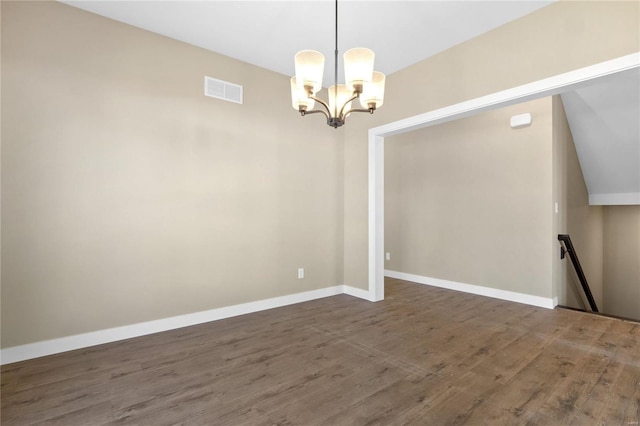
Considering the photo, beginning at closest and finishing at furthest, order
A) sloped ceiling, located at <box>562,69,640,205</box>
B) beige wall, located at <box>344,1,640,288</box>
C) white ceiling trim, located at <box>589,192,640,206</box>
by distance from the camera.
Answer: beige wall, located at <box>344,1,640,288</box>, sloped ceiling, located at <box>562,69,640,205</box>, white ceiling trim, located at <box>589,192,640,206</box>

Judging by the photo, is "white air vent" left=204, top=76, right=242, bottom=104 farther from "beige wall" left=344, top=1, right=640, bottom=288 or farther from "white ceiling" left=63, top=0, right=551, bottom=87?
"beige wall" left=344, top=1, right=640, bottom=288

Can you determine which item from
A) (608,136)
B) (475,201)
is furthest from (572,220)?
(475,201)

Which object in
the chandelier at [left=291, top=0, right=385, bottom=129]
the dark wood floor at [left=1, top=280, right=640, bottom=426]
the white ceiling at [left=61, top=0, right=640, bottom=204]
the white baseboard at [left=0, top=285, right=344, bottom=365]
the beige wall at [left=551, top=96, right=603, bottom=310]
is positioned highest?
the white ceiling at [left=61, top=0, right=640, bottom=204]

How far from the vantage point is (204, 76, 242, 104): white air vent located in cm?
337

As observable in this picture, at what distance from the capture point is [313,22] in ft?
9.34

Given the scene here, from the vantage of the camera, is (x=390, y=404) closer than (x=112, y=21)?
Yes

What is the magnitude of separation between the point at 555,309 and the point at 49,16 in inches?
237

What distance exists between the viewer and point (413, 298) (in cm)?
425

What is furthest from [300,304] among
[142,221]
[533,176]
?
[533,176]

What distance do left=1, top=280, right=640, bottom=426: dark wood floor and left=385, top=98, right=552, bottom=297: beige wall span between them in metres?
1.06

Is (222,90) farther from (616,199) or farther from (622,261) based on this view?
(622,261)

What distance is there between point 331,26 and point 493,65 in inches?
64.0

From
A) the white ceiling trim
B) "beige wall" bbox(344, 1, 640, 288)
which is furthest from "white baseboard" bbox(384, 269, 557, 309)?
the white ceiling trim

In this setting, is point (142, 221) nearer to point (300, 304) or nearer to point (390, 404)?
point (300, 304)
